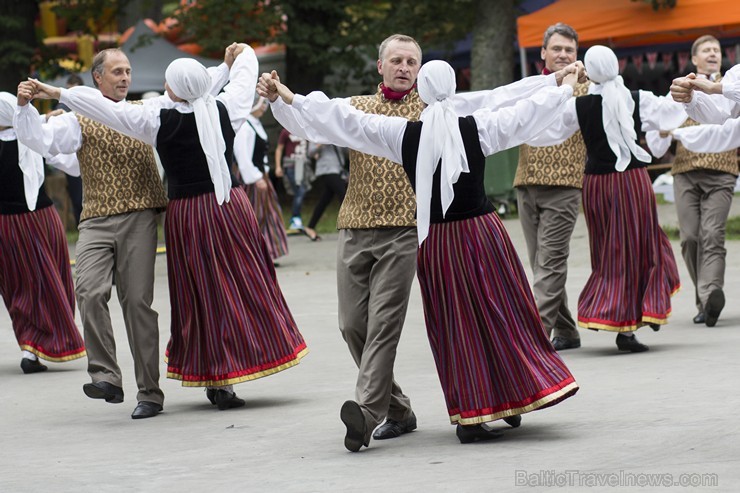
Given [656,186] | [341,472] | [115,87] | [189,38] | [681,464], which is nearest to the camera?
[681,464]

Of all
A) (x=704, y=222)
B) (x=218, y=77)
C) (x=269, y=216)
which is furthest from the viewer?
(x=269, y=216)

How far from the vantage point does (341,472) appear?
512cm

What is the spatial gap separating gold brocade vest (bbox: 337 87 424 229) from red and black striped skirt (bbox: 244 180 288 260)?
700 cm

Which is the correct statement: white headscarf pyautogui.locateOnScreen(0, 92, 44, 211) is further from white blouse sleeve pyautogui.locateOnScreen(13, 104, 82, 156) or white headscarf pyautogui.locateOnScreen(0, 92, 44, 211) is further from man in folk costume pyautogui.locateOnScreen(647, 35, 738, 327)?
man in folk costume pyautogui.locateOnScreen(647, 35, 738, 327)

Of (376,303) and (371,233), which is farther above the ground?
(371,233)

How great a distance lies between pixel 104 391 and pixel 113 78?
157 centimetres

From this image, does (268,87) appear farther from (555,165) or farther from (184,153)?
(555,165)

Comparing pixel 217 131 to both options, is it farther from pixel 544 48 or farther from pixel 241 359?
pixel 544 48

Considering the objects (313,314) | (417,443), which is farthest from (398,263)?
(313,314)

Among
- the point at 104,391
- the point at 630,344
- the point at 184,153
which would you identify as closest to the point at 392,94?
the point at 184,153

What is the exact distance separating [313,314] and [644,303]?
3139 mm

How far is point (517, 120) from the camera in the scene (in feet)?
18.0

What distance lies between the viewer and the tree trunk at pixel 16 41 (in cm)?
1912

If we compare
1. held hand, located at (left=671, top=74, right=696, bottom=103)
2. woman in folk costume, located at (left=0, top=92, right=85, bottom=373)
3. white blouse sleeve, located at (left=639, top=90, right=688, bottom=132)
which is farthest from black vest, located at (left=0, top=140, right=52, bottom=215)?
held hand, located at (left=671, top=74, right=696, bottom=103)
